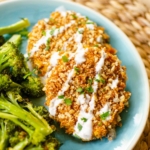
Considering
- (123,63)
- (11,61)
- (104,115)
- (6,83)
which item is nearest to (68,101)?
(104,115)

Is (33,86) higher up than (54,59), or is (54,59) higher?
(54,59)

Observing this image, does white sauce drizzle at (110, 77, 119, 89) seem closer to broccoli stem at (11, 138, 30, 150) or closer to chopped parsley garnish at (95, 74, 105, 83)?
chopped parsley garnish at (95, 74, 105, 83)

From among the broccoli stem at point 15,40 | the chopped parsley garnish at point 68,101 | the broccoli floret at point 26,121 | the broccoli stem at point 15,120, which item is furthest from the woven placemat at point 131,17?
the broccoli stem at point 15,120

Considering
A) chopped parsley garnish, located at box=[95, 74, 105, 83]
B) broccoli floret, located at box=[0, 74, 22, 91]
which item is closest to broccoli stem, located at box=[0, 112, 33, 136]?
broccoli floret, located at box=[0, 74, 22, 91]

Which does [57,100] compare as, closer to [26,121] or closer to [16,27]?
[26,121]

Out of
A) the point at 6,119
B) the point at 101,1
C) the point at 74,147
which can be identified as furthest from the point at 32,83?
the point at 101,1
